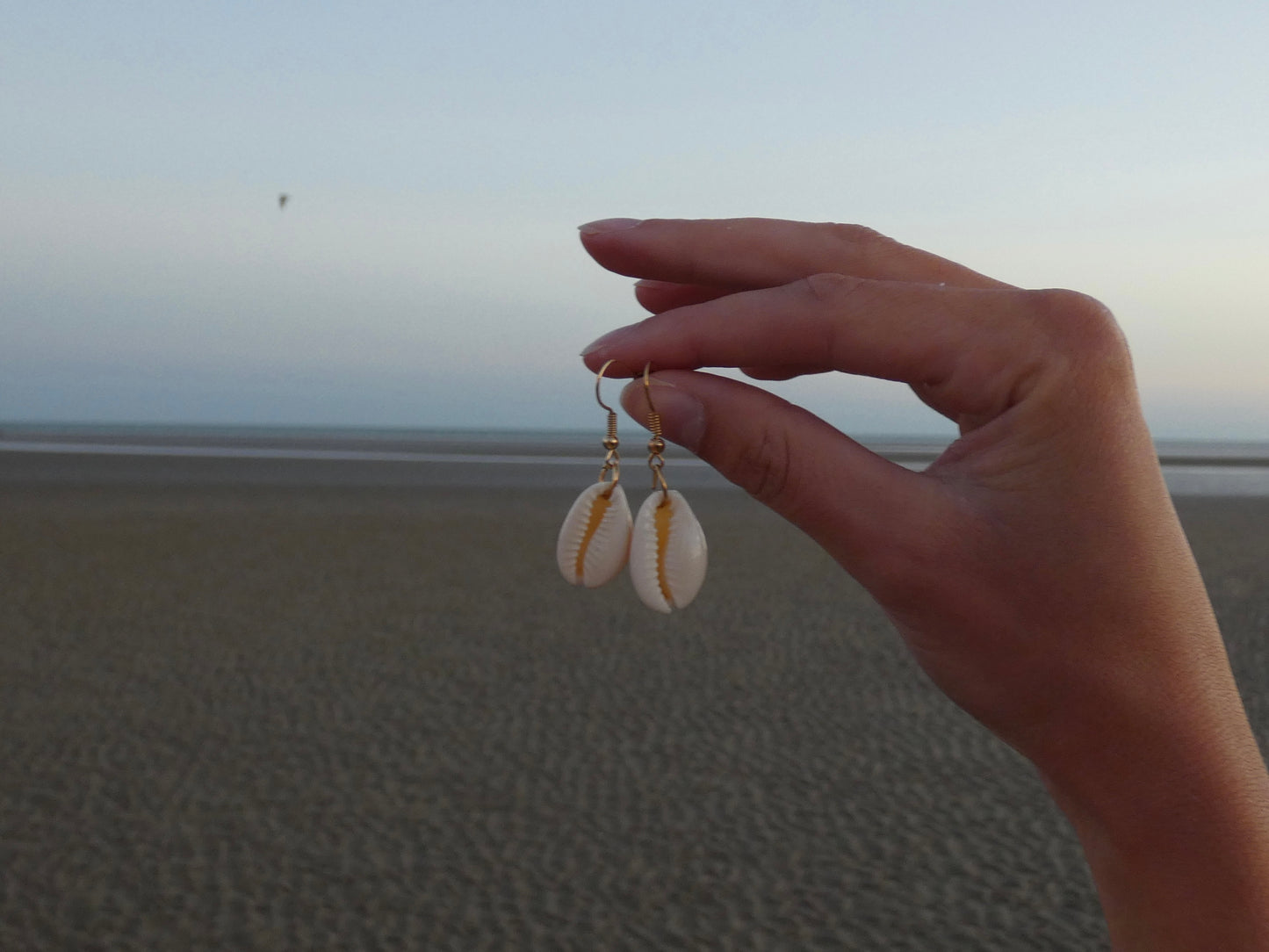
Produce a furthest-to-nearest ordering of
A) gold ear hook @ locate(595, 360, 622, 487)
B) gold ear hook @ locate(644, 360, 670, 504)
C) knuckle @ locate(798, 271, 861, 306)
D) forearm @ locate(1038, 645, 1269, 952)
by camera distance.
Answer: gold ear hook @ locate(595, 360, 622, 487) → gold ear hook @ locate(644, 360, 670, 504) → knuckle @ locate(798, 271, 861, 306) → forearm @ locate(1038, 645, 1269, 952)

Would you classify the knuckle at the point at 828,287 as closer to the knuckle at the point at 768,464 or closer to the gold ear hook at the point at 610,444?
the knuckle at the point at 768,464

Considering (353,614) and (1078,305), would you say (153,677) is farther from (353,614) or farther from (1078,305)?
(1078,305)

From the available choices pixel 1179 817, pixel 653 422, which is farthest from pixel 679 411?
pixel 1179 817

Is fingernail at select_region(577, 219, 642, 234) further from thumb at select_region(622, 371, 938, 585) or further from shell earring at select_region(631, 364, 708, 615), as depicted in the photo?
shell earring at select_region(631, 364, 708, 615)

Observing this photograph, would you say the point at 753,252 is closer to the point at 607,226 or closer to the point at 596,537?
the point at 607,226

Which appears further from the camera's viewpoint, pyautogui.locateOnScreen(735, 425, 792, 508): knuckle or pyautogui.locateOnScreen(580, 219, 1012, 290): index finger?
pyautogui.locateOnScreen(580, 219, 1012, 290): index finger

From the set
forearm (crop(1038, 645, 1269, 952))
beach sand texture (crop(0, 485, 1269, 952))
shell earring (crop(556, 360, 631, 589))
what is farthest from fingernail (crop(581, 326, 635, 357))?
beach sand texture (crop(0, 485, 1269, 952))
